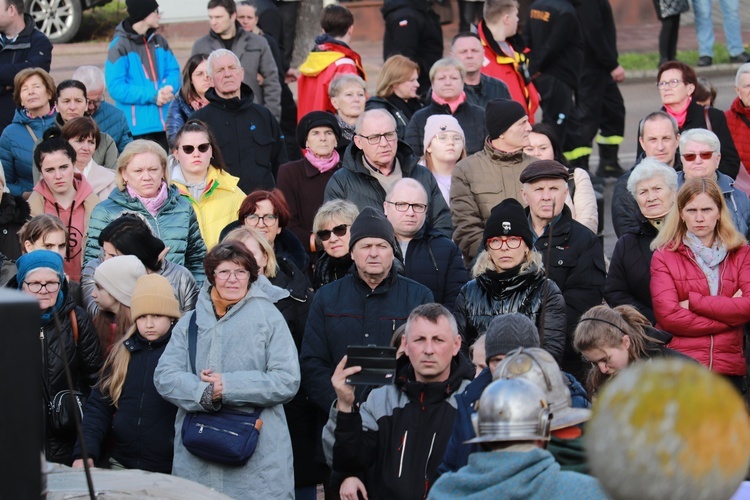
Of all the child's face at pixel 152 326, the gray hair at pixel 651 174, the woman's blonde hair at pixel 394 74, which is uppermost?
the woman's blonde hair at pixel 394 74

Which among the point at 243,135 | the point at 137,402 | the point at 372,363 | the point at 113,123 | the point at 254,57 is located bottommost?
the point at 137,402

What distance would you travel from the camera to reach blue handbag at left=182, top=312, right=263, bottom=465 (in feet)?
21.5

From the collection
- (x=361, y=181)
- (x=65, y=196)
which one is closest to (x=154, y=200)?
(x=65, y=196)

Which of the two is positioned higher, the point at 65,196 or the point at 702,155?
the point at 702,155

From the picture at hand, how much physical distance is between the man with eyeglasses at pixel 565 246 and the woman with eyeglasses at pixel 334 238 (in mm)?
1094

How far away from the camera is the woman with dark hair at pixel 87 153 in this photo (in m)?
9.38

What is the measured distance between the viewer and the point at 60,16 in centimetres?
1905

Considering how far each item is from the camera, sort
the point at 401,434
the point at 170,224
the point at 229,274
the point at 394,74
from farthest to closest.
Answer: the point at 394,74 < the point at 170,224 < the point at 229,274 < the point at 401,434

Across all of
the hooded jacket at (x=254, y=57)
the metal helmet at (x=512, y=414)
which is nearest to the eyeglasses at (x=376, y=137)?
the hooded jacket at (x=254, y=57)

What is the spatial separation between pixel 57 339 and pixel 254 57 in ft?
17.7

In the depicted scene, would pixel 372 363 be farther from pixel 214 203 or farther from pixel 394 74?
pixel 394 74

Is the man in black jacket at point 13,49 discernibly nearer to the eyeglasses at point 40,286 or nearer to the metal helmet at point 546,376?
the eyeglasses at point 40,286

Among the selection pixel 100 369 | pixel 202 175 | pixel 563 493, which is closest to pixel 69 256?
pixel 202 175

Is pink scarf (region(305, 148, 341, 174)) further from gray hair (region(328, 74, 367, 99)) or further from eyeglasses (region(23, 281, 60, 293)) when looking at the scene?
eyeglasses (region(23, 281, 60, 293))
